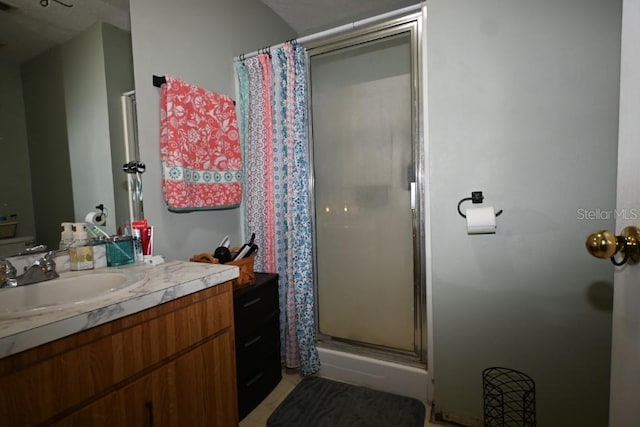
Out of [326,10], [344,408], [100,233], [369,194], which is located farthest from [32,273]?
[326,10]

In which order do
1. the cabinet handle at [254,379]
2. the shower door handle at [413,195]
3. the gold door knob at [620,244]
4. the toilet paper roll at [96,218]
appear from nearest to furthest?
1. the gold door knob at [620,244]
2. the toilet paper roll at [96,218]
3. the cabinet handle at [254,379]
4. the shower door handle at [413,195]

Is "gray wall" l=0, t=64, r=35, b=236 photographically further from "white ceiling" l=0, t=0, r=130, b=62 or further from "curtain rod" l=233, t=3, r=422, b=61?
"curtain rod" l=233, t=3, r=422, b=61

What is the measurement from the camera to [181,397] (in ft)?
3.29

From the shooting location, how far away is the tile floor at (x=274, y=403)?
1541 mm

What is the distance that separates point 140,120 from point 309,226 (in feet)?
3.48

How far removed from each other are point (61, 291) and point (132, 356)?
1.50 feet

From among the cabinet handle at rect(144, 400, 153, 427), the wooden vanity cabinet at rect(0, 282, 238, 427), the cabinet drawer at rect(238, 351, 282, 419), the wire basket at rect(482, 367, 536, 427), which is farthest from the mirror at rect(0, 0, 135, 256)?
the wire basket at rect(482, 367, 536, 427)

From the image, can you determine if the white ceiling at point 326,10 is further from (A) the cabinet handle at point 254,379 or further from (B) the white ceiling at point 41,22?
(A) the cabinet handle at point 254,379

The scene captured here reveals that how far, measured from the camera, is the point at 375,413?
5.14 feet

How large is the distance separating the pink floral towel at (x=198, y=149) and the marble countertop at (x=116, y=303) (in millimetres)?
477

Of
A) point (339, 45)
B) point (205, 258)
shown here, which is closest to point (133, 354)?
point (205, 258)

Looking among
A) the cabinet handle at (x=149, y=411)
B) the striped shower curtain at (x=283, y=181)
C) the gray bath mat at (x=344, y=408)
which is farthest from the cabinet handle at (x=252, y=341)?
the cabinet handle at (x=149, y=411)

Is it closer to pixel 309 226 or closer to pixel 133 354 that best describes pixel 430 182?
pixel 309 226

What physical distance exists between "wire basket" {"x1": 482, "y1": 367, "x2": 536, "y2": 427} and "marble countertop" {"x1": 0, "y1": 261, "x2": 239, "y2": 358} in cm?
129
